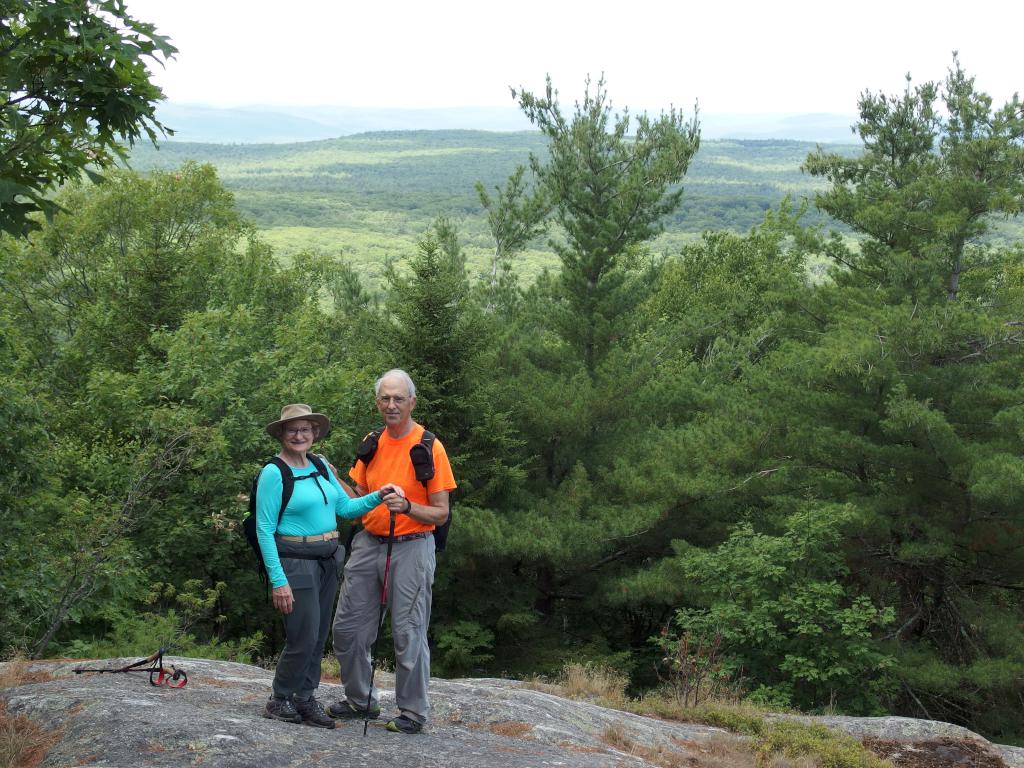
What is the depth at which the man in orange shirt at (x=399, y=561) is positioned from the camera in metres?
5.05

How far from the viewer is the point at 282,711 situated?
5.17 metres

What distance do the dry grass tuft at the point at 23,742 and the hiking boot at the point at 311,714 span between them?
111cm

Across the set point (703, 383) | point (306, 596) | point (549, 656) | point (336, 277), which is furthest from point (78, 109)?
point (336, 277)

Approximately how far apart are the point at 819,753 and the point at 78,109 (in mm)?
5741

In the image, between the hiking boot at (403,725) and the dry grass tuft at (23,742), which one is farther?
the hiking boot at (403,725)

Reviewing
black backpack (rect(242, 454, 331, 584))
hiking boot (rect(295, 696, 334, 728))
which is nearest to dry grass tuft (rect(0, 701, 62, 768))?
hiking boot (rect(295, 696, 334, 728))

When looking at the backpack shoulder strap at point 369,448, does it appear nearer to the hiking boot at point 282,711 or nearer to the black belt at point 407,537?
the black belt at point 407,537

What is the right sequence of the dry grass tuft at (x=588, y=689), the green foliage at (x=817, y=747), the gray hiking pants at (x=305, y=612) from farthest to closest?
the dry grass tuft at (x=588, y=689)
the green foliage at (x=817, y=747)
the gray hiking pants at (x=305, y=612)

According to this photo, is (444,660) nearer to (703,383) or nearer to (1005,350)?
(703,383)

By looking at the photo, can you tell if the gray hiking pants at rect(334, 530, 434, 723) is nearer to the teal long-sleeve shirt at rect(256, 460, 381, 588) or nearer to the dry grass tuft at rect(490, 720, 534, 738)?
the teal long-sleeve shirt at rect(256, 460, 381, 588)

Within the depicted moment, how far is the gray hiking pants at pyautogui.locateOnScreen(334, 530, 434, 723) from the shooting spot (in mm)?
5082

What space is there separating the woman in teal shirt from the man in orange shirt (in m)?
0.13

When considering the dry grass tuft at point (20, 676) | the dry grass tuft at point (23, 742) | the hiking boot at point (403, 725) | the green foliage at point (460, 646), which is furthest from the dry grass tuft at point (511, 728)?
the green foliage at point (460, 646)

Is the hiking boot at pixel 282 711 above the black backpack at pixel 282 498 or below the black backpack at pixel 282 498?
below
